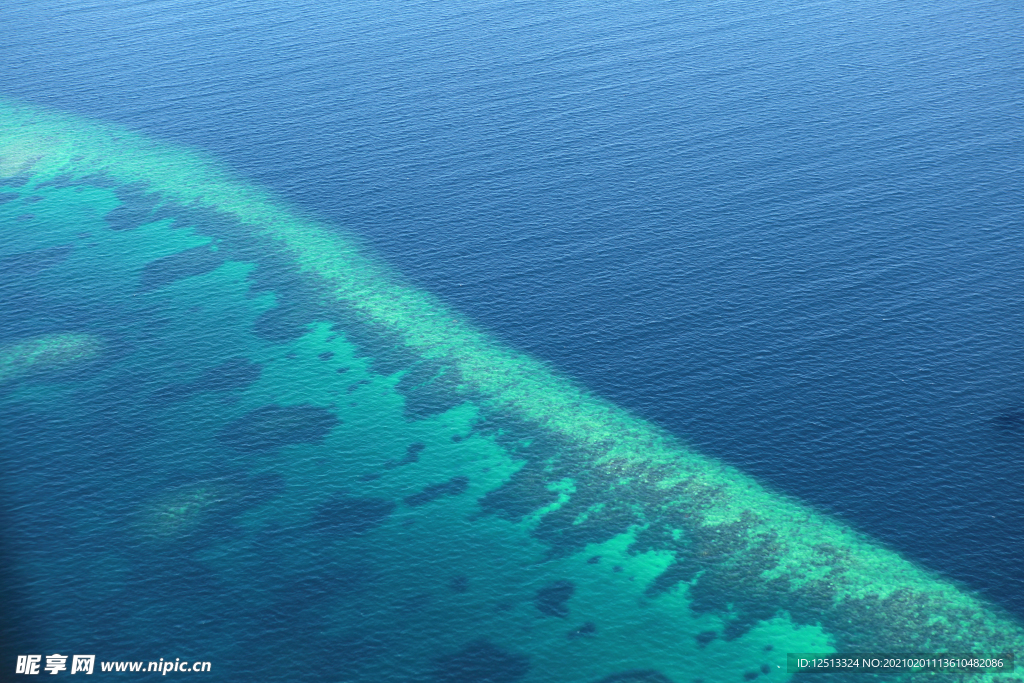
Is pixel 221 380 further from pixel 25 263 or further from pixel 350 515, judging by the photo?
pixel 25 263

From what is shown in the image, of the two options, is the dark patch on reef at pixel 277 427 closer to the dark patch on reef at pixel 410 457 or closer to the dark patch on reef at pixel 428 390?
the dark patch on reef at pixel 428 390

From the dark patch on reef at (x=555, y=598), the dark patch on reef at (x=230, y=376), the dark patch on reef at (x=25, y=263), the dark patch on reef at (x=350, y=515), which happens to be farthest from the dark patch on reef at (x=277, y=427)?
the dark patch on reef at (x=25, y=263)

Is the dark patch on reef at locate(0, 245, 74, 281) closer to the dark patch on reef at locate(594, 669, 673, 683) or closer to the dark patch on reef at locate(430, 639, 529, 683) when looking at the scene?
the dark patch on reef at locate(430, 639, 529, 683)

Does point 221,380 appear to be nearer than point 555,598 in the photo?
No

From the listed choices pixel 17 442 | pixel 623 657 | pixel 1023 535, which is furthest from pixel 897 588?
pixel 17 442

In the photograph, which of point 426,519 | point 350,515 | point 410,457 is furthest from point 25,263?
point 426,519

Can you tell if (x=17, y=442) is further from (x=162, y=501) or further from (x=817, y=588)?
(x=817, y=588)
